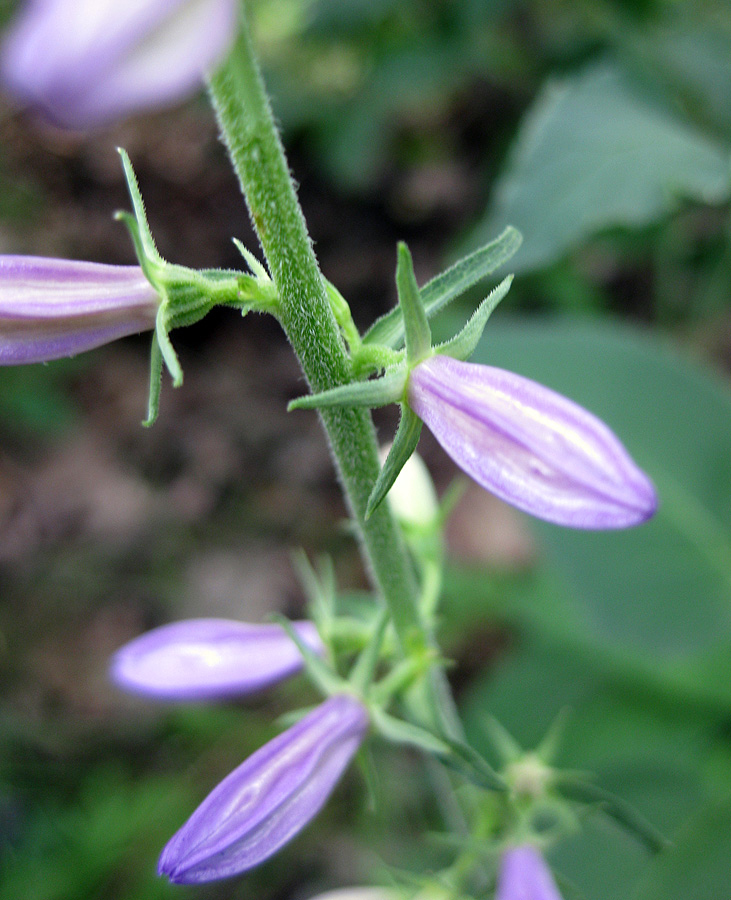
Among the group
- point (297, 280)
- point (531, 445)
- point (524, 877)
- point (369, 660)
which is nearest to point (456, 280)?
point (297, 280)

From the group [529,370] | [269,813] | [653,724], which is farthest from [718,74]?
[269,813]

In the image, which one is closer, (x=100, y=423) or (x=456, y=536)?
(x=456, y=536)

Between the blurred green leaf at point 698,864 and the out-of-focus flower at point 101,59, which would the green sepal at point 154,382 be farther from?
the blurred green leaf at point 698,864

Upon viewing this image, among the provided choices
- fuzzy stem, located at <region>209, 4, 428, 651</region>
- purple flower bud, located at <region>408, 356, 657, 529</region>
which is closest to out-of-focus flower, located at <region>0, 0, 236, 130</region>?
fuzzy stem, located at <region>209, 4, 428, 651</region>

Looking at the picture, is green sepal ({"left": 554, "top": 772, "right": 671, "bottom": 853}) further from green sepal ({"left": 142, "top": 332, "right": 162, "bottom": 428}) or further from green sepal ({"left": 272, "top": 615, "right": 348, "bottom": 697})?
green sepal ({"left": 142, "top": 332, "right": 162, "bottom": 428})

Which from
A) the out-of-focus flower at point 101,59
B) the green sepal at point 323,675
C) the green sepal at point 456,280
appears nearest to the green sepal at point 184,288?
the green sepal at point 456,280

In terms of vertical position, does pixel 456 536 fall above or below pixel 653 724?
above

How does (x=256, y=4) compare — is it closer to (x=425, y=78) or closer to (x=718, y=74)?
(x=425, y=78)
